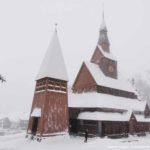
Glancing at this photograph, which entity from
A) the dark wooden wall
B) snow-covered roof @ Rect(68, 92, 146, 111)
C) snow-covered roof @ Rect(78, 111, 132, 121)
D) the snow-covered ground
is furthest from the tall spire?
the snow-covered ground

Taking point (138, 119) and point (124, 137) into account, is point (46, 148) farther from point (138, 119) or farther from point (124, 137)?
point (138, 119)

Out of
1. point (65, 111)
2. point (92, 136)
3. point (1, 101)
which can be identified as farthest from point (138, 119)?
point (1, 101)

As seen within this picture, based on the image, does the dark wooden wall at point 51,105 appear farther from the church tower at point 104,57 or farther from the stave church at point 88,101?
the church tower at point 104,57

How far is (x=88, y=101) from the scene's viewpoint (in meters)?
33.6

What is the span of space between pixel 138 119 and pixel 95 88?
9607mm

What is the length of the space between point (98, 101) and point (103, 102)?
105 cm

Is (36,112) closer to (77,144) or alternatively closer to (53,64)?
(53,64)

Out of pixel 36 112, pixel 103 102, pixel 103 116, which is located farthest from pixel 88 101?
pixel 36 112

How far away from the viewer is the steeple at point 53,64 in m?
29.0

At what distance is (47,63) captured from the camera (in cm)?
2936

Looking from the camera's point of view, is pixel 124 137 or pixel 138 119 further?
pixel 138 119

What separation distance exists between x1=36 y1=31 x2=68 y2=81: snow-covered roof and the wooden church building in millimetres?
6217

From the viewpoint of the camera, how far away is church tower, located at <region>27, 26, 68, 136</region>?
27500mm

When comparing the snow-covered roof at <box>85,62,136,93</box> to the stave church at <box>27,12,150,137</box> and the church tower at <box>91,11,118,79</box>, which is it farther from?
the church tower at <box>91,11,118,79</box>
